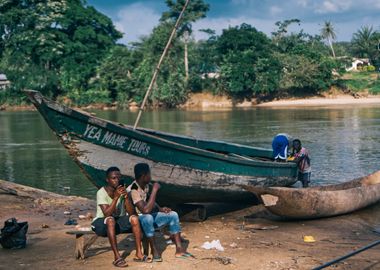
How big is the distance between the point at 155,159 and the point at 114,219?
221 centimetres

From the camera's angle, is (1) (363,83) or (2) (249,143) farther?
(1) (363,83)

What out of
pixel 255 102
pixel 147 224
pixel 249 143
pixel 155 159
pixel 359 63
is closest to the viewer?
pixel 147 224

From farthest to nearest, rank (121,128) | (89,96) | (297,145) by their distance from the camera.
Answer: (89,96) → (297,145) → (121,128)

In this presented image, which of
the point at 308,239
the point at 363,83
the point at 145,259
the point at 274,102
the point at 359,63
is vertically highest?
the point at 359,63

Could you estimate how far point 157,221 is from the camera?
5902mm

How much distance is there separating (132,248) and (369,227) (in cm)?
388

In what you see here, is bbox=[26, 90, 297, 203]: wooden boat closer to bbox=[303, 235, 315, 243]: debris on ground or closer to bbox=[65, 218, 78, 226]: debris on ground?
bbox=[65, 218, 78, 226]: debris on ground

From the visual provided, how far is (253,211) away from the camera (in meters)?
9.20

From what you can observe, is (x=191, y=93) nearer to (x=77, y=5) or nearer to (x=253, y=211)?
(x=77, y=5)

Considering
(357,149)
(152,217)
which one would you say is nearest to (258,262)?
(152,217)

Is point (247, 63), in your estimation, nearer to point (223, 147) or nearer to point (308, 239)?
point (223, 147)

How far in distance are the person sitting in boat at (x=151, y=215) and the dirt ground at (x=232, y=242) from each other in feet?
0.61

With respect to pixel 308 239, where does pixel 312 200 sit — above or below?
above

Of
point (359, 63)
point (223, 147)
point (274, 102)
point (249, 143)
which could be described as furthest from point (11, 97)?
point (223, 147)
